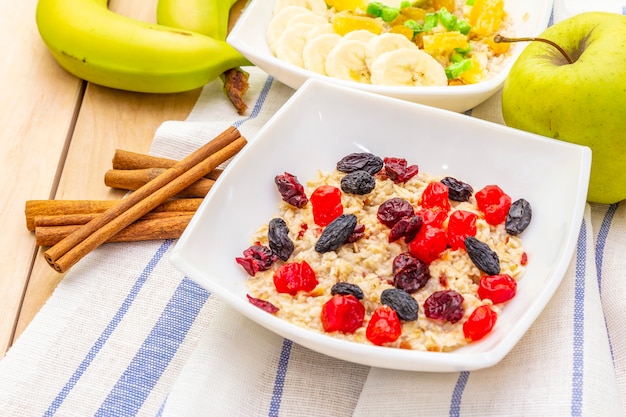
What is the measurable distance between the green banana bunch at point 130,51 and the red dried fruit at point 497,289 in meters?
1.14

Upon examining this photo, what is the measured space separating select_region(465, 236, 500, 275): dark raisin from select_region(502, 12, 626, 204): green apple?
1.23 ft

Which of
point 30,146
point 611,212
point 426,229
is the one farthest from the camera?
point 30,146

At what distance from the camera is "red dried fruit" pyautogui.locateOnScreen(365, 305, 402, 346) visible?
1.26 m

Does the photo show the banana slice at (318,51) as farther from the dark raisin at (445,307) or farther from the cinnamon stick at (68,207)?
the dark raisin at (445,307)

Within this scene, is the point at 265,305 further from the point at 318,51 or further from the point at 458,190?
the point at 318,51

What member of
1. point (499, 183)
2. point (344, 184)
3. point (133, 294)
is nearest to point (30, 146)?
point (133, 294)

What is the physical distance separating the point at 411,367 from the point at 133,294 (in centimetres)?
71

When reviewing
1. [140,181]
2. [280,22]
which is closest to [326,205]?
[140,181]

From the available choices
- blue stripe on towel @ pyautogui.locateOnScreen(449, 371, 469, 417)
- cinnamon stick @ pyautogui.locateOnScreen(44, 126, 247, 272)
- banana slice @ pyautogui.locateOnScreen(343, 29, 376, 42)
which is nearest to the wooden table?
cinnamon stick @ pyautogui.locateOnScreen(44, 126, 247, 272)

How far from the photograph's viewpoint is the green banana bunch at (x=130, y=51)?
206 cm

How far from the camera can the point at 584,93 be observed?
1.51 metres

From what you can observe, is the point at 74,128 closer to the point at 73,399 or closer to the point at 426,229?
the point at 73,399

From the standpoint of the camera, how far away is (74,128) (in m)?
2.07

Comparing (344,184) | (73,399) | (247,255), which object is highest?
(344,184)
